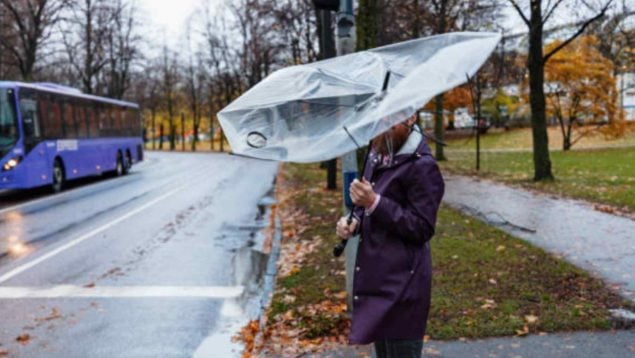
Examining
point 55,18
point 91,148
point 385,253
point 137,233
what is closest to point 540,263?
point 385,253

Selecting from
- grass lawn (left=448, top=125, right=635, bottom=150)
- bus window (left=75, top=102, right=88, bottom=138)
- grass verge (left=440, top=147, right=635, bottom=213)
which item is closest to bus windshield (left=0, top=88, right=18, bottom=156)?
bus window (left=75, top=102, right=88, bottom=138)

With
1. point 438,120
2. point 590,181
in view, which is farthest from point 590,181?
point 438,120

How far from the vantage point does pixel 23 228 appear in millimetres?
12195

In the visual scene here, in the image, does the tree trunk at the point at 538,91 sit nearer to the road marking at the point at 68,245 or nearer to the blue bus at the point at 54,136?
the road marking at the point at 68,245

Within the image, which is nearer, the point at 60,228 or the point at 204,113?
the point at 60,228

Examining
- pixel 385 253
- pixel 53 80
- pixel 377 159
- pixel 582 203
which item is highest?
pixel 53 80

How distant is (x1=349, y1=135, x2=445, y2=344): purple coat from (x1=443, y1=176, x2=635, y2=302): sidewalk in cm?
378

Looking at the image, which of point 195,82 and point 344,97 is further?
point 195,82

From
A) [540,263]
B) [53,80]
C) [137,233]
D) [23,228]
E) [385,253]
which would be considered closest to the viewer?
[385,253]

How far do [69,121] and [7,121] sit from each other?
4191 millimetres

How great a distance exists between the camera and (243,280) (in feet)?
26.1

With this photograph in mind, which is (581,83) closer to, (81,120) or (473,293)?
(81,120)

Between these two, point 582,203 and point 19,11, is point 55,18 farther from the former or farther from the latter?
point 582,203

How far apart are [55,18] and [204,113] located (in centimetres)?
3857
